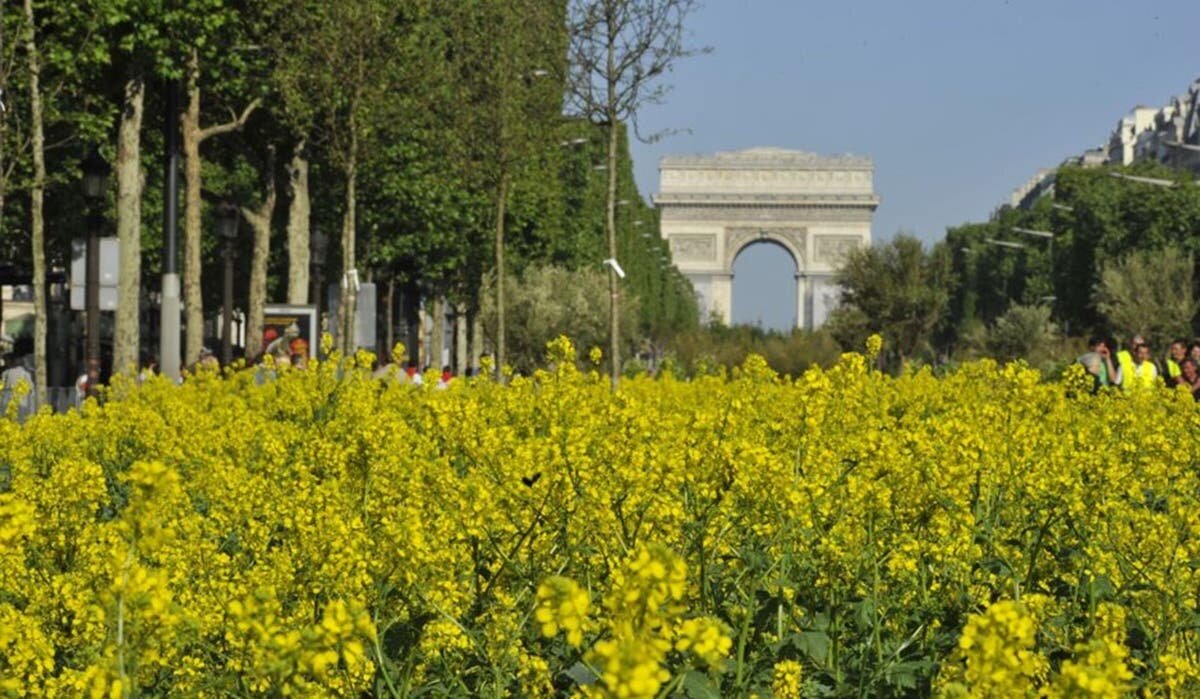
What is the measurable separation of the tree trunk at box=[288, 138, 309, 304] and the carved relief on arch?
98757mm

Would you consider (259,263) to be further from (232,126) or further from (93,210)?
(93,210)

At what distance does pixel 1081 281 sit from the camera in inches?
3305

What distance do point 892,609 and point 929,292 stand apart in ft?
209

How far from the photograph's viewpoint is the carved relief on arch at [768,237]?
135875mm

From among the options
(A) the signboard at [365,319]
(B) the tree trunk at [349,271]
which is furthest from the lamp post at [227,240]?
(A) the signboard at [365,319]

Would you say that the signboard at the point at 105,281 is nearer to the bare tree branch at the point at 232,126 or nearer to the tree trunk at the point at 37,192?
the tree trunk at the point at 37,192

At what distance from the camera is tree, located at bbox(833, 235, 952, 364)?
2685 inches

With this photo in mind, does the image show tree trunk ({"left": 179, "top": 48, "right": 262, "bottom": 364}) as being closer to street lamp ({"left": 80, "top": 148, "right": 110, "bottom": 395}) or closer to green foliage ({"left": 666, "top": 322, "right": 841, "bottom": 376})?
street lamp ({"left": 80, "top": 148, "right": 110, "bottom": 395})

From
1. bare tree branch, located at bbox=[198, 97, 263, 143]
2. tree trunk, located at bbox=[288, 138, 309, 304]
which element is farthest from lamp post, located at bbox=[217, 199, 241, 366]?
tree trunk, located at bbox=[288, 138, 309, 304]

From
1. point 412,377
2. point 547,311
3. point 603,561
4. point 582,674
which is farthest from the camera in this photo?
point 547,311

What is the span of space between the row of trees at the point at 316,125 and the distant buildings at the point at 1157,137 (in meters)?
68.0

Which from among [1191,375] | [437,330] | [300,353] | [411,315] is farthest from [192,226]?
[411,315]

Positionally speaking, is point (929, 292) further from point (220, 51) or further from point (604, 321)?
point (220, 51)

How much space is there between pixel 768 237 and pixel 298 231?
99505mm
